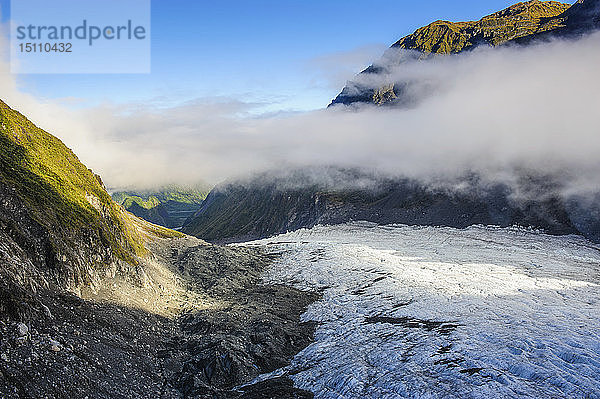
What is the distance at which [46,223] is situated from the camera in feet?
89.5

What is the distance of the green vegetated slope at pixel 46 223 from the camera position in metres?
22.0

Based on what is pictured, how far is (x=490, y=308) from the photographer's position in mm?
33438

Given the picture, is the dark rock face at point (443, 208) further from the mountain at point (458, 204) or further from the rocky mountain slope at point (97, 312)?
the rocky mountain slope at point (97, 312)

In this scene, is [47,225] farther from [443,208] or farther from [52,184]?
[443,208]

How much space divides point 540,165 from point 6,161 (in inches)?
5569

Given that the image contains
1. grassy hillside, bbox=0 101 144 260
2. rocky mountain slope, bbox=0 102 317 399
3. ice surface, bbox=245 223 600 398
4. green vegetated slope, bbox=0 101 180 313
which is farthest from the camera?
grassy hillside, bbox=0 101 144 260

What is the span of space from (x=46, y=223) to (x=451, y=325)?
33772mm

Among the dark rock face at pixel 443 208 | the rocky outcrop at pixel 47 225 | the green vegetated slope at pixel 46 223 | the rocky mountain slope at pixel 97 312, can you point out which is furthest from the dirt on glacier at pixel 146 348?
the dark rock face at pixel 443 208

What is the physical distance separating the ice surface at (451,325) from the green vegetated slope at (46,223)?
57.3ft

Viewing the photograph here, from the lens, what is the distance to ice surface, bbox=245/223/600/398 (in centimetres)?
2019

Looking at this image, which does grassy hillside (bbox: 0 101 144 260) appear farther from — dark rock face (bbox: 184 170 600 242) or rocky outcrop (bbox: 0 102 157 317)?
dark rock face (bbox: 184 170 600 242)

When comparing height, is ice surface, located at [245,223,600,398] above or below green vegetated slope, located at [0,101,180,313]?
below

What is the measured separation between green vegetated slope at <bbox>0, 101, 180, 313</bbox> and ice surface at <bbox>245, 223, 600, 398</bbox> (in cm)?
1745

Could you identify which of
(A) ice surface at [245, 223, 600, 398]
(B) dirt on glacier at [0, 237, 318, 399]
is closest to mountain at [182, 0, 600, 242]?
(A) ice surface at [245, 223, 600, 398]
